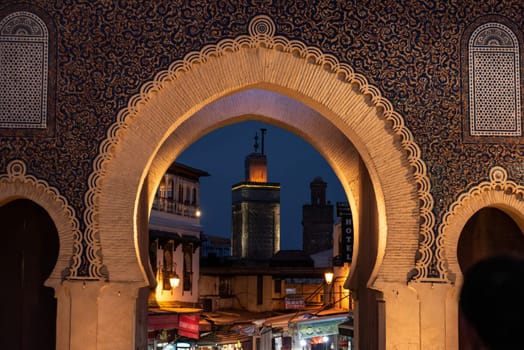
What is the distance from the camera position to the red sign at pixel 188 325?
1259 cm

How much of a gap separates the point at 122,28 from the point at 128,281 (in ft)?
6.83

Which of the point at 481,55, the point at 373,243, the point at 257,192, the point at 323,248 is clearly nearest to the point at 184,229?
the point at 373,243

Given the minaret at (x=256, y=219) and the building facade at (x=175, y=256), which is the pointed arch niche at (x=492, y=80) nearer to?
the building facade at (x=175, y=256)

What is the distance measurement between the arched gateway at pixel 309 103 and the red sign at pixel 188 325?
18.8 feet

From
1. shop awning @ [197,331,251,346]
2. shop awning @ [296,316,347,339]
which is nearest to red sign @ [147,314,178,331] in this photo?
shop awning @ [197,331,251,346]

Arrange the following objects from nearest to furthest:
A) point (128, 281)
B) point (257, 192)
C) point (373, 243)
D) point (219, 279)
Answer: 1. point (128, 281)
2. point (373, 243)
3. point (219, 279)
4. point (257, 192)

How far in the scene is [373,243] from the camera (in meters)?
7.59

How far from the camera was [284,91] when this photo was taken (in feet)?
23.3

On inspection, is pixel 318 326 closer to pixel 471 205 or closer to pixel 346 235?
pixel 346 235

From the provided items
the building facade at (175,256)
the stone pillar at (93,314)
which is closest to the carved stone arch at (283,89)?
the stone pillar at (93,314)

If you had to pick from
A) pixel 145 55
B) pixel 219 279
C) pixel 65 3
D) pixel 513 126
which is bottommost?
pixel 219 279

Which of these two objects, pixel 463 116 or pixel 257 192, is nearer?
pixel 463 116

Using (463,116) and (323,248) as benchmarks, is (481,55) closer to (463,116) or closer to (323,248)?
(463,116)

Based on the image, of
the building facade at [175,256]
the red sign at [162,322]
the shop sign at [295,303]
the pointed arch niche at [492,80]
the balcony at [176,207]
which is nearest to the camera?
the pointed arch niche at [492,80]
